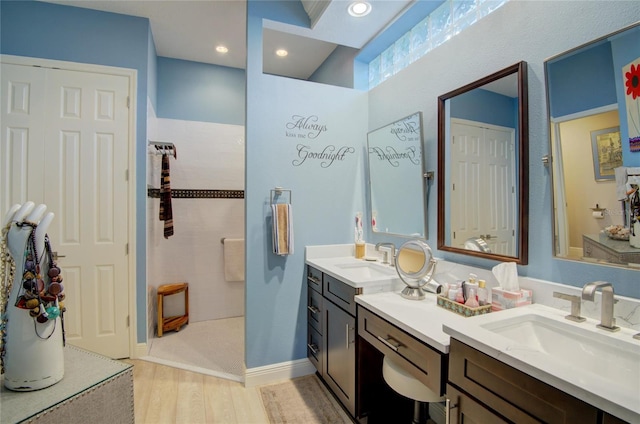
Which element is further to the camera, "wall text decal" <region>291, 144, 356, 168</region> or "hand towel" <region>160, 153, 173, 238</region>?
"hand towel" <region>160, 153, 173, 238</region>

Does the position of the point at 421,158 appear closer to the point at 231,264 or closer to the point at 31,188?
the point at 231,264

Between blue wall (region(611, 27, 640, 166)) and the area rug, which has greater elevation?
blue wall (region(611, 27, 640, 166))

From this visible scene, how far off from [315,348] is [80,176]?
237 cm

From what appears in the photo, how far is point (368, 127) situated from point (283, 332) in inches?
71.0

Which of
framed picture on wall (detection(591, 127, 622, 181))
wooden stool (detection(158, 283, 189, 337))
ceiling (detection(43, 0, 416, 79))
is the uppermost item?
ceiling (detection(43, 0, 416, 79))

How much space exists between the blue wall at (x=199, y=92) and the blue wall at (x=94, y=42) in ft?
1.73

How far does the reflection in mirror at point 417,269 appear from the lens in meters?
1.64

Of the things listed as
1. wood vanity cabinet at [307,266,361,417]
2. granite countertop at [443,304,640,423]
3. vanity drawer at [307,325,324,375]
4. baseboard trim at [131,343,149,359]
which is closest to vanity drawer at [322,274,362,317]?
wood vanity cabinet at [307,266,361,417]

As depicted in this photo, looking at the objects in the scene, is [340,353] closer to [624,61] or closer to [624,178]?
[624,178]

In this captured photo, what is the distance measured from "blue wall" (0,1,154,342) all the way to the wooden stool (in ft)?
1.36

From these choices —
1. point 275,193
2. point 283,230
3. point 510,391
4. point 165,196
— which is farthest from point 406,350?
point 165,196

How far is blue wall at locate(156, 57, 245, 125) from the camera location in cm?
339

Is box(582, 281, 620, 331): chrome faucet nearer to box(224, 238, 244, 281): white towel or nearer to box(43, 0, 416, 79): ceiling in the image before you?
box(43, 0, 416, 79): ceiling

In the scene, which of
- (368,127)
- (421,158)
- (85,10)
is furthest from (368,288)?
(85,10)
